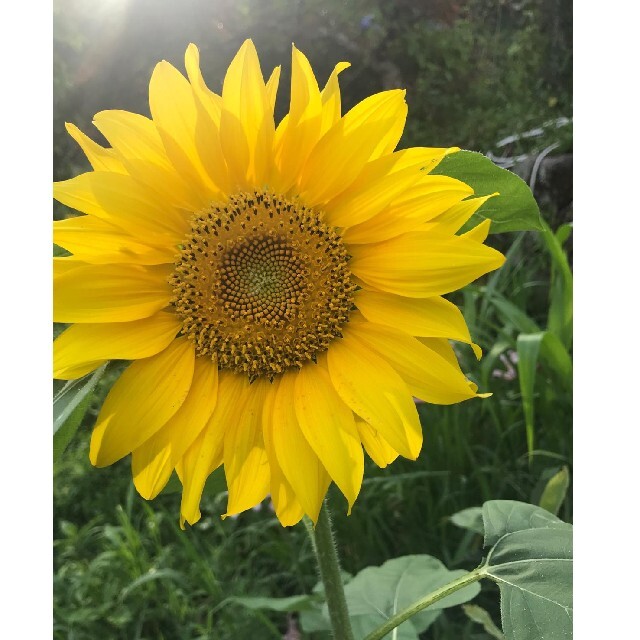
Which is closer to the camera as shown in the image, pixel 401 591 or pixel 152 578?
pixel 401 591

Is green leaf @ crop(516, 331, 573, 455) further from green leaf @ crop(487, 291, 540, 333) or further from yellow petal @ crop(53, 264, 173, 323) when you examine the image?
yellow petal @ crop(53, 264, 173, 323)

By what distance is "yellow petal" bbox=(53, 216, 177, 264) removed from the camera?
821mm

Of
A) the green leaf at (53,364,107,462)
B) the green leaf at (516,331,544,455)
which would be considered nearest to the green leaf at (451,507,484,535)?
the green leaf at (516,331,544,455)

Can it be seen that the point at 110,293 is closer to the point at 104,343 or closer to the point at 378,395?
the point at 104,343

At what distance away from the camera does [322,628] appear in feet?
3.96

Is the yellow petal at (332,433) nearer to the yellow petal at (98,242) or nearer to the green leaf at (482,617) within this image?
the yellow petal at (98,242)

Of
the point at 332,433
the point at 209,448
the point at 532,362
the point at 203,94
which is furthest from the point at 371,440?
the point at 532,362

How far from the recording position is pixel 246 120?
0.82 meters

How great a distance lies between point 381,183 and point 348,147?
51mm

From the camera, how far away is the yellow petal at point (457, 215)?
819 mm

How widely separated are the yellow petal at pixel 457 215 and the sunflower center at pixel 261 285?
11cm
